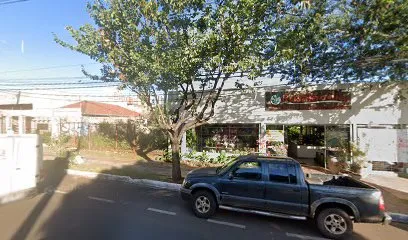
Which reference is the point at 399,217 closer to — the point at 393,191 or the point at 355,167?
the point at 393,191

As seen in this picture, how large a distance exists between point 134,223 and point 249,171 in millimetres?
3006

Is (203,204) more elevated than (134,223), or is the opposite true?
(203,204)

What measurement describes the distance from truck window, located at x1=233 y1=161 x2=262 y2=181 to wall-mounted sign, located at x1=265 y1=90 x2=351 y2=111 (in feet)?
28.0

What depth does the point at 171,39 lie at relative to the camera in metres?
9.52

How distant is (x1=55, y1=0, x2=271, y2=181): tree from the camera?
28.7 feet

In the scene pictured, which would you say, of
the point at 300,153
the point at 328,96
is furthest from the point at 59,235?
the point at 300,153

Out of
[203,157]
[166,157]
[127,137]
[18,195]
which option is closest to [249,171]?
[18,195]

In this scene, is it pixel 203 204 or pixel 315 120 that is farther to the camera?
pixel 315 120

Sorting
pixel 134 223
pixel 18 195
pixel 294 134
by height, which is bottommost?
pixel 134 223

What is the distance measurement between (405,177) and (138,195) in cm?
1154

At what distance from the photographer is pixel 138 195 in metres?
9.36

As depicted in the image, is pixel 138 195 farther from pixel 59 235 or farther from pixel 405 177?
pixel 405 177

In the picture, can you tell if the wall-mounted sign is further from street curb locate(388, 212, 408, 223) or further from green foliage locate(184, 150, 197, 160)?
street curb locate(388, 212, 408, 223)

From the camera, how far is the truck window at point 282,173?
6709 millimetres
